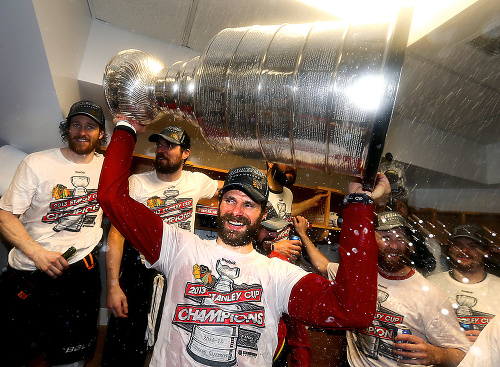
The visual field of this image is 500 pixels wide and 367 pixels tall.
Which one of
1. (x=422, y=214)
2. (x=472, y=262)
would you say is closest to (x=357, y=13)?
(x=472, y=262)

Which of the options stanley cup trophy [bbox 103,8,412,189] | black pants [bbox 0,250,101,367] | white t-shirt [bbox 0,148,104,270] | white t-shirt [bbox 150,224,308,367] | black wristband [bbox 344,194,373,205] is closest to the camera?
stanley cup trophy [bbox 103,8,412,189]

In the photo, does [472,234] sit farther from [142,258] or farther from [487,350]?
[142,258]

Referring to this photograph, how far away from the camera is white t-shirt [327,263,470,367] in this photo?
1.42 metres

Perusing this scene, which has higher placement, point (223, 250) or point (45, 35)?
point (45, 35)

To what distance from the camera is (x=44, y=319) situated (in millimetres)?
1516

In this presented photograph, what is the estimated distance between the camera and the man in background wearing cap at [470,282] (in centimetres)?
156

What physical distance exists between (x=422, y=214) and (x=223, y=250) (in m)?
3.85

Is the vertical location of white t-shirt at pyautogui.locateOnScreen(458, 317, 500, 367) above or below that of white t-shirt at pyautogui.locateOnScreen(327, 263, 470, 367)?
above

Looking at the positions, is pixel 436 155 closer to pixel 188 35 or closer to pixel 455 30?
pixel 455 30

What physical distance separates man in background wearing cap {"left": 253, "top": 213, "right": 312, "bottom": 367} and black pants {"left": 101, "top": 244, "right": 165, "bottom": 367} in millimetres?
692

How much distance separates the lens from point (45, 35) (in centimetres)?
145

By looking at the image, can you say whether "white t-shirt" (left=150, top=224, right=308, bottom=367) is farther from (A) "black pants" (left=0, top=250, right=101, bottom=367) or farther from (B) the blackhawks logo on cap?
(A) "black pants" (left=0, top=250, right=101, bottom=367)

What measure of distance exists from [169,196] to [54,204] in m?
0.64

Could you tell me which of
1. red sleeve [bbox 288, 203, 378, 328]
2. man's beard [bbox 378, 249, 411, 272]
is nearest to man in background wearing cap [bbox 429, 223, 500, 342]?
man's beard [bbox 378, 249, 411, 272]
